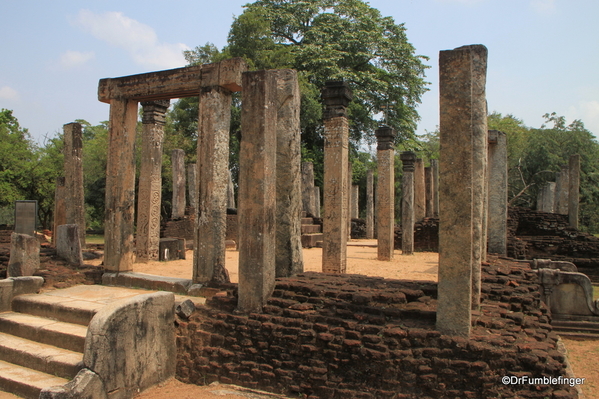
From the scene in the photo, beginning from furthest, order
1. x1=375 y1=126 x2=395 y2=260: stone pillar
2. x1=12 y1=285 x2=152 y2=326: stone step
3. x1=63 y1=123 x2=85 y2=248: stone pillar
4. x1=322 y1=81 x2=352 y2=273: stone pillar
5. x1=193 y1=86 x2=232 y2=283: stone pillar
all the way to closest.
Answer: x1=375 y1=126 x2=395 y2=260: stone pillar
x1=63 y1=123 x2=85 y2=248: stone pillar
x1=322 y1=81 x2=352 y2=273: stone pillar
x1=193 y1=86 x2=232 y2=283: stone pillar
x1=12 y1=285 x2=152 y2=326: stone step

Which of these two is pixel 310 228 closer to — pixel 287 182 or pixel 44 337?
pixel 287 182

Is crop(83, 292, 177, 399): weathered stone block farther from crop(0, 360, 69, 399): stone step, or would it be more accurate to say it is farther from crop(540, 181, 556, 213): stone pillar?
crop(540, 181, 556, 213): stone pillar

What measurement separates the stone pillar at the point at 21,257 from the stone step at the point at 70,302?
2.82ft

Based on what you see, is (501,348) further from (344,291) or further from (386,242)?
(386,242)

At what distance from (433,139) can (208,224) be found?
151ft

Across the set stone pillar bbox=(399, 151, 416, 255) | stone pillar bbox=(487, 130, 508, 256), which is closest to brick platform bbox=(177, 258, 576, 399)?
stone pillar bbox=(487, 130, 508, 256)

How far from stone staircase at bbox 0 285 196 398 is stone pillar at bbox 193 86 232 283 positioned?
1417 mm

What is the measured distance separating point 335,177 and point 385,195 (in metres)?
4.37

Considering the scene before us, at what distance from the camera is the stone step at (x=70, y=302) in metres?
6.00

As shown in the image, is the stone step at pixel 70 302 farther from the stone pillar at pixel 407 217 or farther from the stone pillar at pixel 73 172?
the stone pillar at pixel 407 217

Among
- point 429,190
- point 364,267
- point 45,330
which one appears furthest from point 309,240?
point 45,330

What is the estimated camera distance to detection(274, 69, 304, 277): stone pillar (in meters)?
6.05

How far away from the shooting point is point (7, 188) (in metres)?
19.0

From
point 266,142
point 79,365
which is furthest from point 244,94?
point 79,365
